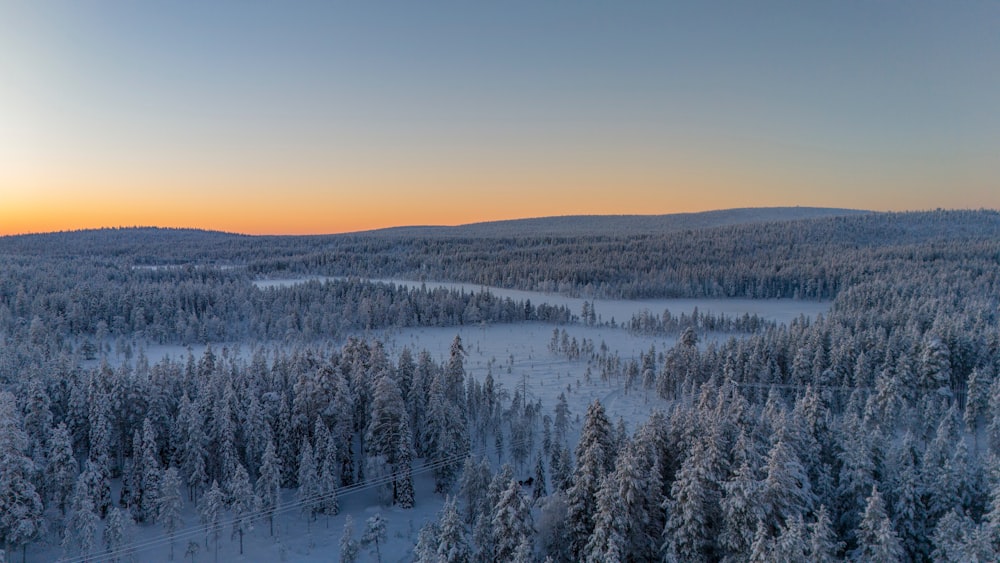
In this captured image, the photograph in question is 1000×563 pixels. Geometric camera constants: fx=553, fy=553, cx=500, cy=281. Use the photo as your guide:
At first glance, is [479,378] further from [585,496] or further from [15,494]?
[15,494]

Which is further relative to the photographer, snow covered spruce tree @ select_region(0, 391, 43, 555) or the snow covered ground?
the snow covered ground

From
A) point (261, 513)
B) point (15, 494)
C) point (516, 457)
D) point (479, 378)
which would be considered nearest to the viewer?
point (15, 494)

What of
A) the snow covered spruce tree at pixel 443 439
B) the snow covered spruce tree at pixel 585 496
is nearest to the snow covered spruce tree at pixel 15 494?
the snow covered spruce tree at pixel 443 439

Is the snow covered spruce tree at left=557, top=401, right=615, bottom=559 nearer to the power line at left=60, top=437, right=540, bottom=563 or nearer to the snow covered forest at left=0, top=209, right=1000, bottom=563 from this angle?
the snow covered forest at left=0, top=209, right=1000, bottom=563

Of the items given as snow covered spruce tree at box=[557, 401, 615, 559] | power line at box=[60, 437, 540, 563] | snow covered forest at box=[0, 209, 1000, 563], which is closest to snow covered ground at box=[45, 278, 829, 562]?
power line at box=[60, 437, 540, 563]

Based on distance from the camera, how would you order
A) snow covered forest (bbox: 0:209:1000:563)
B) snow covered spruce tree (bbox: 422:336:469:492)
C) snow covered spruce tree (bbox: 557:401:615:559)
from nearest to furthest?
snow covered forest (bbox: 0:209:1000:563), snow covered spruce tree (bbox: 557:401:615:559), snow covered spruce tree (bbox: 422:336:469:492)

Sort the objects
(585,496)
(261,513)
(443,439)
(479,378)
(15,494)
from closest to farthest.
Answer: (585,496) < (15,494) < (261,513) < (443,439) < (479,378)

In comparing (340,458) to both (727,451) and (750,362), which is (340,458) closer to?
(727,451)

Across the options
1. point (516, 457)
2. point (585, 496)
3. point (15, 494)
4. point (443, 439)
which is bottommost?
point (516, 457)

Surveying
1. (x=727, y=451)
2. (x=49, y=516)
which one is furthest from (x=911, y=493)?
(x=49, y=516)

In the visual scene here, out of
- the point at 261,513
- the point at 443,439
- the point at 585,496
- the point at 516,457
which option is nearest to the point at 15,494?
the point at 261,513

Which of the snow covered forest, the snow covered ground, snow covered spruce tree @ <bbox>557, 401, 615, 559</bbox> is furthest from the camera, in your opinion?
the snow covered ground

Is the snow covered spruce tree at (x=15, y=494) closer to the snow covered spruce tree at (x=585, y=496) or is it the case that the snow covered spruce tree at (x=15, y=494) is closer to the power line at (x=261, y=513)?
the power line at (x=261, y=513)

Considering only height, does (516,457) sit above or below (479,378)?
above
